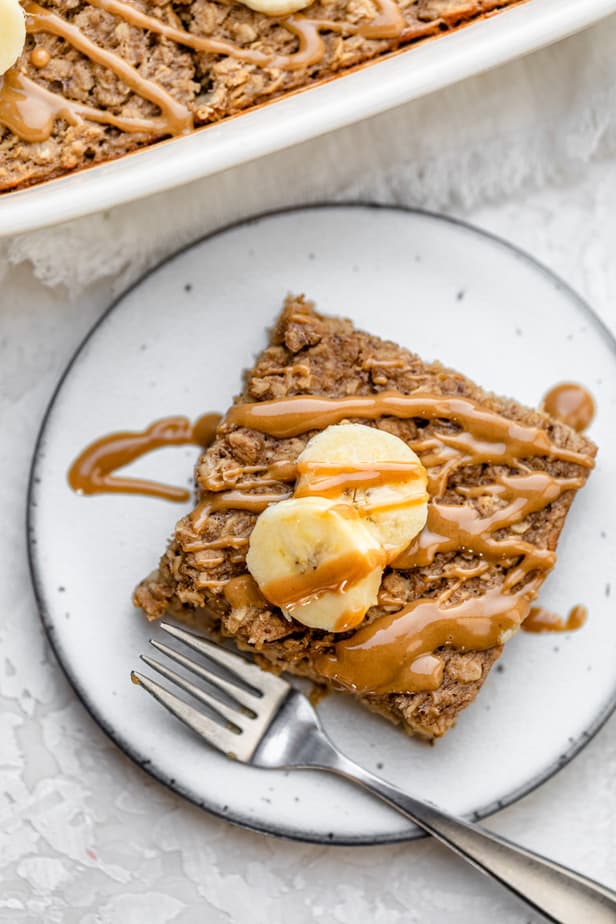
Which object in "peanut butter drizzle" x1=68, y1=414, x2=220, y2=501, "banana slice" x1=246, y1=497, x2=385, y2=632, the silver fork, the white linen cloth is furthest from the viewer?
the white linen cloth

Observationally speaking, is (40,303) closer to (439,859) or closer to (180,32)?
(180,32)

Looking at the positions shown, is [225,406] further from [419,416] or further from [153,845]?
[153,845]

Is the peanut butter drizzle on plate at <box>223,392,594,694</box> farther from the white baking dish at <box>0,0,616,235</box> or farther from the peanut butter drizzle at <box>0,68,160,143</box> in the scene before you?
the peanut butter drizzle at <box>0,68,160,143</box>

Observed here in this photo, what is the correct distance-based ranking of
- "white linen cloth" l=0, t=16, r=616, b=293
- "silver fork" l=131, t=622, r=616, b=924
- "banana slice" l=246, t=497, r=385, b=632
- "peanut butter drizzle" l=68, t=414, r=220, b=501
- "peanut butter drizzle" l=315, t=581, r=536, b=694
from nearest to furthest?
"banana slice" l=246, t=497, r=385, b=632 < "peanut butter drizzle" l=315, t=581, r=536, b=694 < "silver fork" l=131, t=622, r=616, b=924 < "peanut butter drizzle" l=68, t=414, r=220, b=501 < "white linen cloth" l=0, t=16, r=616, b=293

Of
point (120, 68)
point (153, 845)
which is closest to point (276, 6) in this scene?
point (120, 68)

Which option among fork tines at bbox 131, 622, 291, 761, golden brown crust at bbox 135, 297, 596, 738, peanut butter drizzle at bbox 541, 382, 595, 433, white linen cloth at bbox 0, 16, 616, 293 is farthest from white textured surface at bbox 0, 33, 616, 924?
peanut butter drizzle at bbox 541, 382, 595, 433

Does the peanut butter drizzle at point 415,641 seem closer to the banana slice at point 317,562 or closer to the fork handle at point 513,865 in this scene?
the banana slice at point 317,562

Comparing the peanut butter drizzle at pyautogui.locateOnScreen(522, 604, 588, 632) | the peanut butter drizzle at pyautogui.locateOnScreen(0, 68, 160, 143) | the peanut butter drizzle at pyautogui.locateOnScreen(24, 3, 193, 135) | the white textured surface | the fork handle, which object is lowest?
the white textured surface
